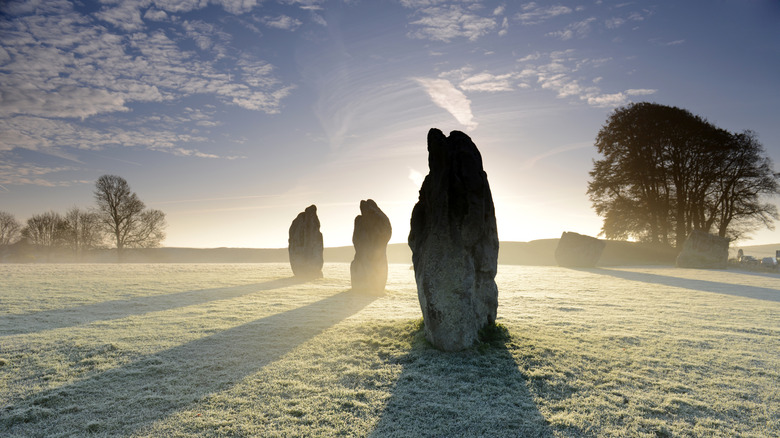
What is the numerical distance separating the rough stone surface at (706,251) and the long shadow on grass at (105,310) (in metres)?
28.4

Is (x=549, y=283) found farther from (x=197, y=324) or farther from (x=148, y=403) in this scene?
(x=148, y=403)

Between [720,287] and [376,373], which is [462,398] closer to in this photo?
[376,373]

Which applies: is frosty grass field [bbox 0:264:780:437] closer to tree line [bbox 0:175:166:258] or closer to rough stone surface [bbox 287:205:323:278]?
rough stone surface [bbox 287:205:323:278]

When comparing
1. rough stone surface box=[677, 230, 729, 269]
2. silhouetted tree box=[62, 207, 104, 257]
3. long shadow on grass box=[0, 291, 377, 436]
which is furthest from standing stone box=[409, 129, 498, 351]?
silhouetted tree box=[62, 207, 104, 257]

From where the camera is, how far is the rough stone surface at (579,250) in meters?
27.5

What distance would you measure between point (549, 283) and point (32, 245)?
197 ft

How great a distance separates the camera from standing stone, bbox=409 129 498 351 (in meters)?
6.59

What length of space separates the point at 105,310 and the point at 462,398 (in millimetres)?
11058

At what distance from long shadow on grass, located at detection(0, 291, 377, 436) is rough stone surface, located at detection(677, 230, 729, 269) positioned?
28.5 meters

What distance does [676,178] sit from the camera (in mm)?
32750

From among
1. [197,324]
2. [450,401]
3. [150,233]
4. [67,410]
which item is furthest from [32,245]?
[450,401]

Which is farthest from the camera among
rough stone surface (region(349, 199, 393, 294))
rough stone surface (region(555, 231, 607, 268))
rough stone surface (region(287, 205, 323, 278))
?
rough stone surface (region(555, 231, 607, 268))

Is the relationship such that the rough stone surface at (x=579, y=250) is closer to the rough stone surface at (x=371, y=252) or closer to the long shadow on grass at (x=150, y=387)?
the rough stone surface at (x=371, y=252)

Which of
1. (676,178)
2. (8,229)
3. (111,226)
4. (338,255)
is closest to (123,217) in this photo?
(111,226)
